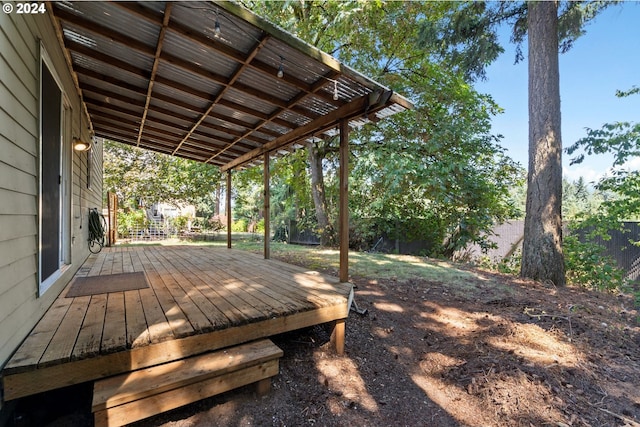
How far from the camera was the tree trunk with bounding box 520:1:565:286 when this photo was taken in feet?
15.9

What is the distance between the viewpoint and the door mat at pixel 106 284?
2801mm

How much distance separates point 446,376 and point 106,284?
3.43 m

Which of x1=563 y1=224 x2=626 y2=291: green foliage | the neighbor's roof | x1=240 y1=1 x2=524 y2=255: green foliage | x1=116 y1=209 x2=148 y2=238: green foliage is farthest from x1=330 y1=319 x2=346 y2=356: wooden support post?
x1=116 y1=209 x2=148 y2=238: green foliage

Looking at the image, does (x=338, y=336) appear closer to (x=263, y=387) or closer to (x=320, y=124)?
(x=263, y=387)

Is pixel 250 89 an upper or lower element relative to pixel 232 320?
upper

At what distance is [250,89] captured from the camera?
3395 millimetres

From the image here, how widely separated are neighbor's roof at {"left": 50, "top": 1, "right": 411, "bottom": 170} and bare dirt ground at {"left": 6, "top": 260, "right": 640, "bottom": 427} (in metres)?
2.37

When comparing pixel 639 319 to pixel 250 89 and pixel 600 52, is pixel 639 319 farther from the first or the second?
pixel 600 52

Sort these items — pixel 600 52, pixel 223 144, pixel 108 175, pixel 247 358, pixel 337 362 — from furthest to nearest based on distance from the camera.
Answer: pixel 108 175
pixel 600 52
pixel 223 144
pixel 337 362
pixel 247 358

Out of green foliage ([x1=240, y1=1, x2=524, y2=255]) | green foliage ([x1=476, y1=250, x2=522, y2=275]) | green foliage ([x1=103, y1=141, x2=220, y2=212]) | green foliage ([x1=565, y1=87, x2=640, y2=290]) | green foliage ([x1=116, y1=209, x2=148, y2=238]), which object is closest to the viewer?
green foliage ([x1=565, y1=87, x2=640, y2=290])

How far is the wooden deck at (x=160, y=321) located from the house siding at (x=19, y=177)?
14cm

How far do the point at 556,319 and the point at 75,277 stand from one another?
548 cm

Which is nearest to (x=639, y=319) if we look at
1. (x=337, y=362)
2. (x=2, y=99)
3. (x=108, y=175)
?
(x=337, y=362)

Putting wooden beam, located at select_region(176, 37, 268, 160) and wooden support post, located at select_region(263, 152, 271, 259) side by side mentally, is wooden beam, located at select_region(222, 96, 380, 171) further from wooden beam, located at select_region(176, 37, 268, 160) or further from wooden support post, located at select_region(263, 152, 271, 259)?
wooden beam, located at select_region(176, 37, 268, 160)
